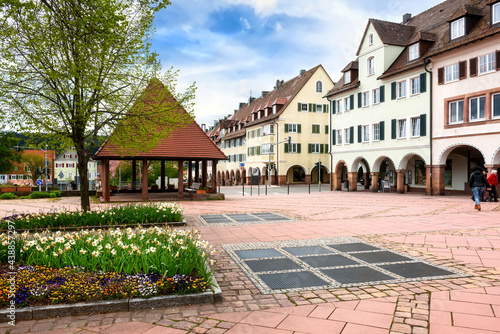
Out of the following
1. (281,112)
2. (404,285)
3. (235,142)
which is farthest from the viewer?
(235,142)

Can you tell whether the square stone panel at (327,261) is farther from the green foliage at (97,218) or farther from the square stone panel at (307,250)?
the green foliage at (97,218)

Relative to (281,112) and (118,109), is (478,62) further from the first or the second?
(281,112)

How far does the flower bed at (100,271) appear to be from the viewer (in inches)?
176

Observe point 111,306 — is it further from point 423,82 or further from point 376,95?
point 376,95

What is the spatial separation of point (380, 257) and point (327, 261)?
1069 millimetres

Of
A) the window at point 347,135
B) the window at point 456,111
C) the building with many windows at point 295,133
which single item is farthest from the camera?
the building with many windows at point 295,133

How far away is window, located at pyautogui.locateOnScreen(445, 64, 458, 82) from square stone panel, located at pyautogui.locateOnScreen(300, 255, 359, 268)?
73.2ft

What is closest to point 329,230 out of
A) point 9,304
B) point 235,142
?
point 9,304

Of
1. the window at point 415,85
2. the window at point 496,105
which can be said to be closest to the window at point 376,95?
the window at point 415,85

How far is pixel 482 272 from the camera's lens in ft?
19.7

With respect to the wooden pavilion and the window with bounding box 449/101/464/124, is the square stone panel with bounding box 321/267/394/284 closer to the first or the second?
the wooden pavilion

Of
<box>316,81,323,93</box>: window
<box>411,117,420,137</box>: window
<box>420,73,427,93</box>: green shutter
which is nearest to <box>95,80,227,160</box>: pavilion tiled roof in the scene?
<box>411,117,420,137</box>: window

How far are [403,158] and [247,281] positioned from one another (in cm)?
2654

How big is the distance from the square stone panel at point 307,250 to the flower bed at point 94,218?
474 centimetres
